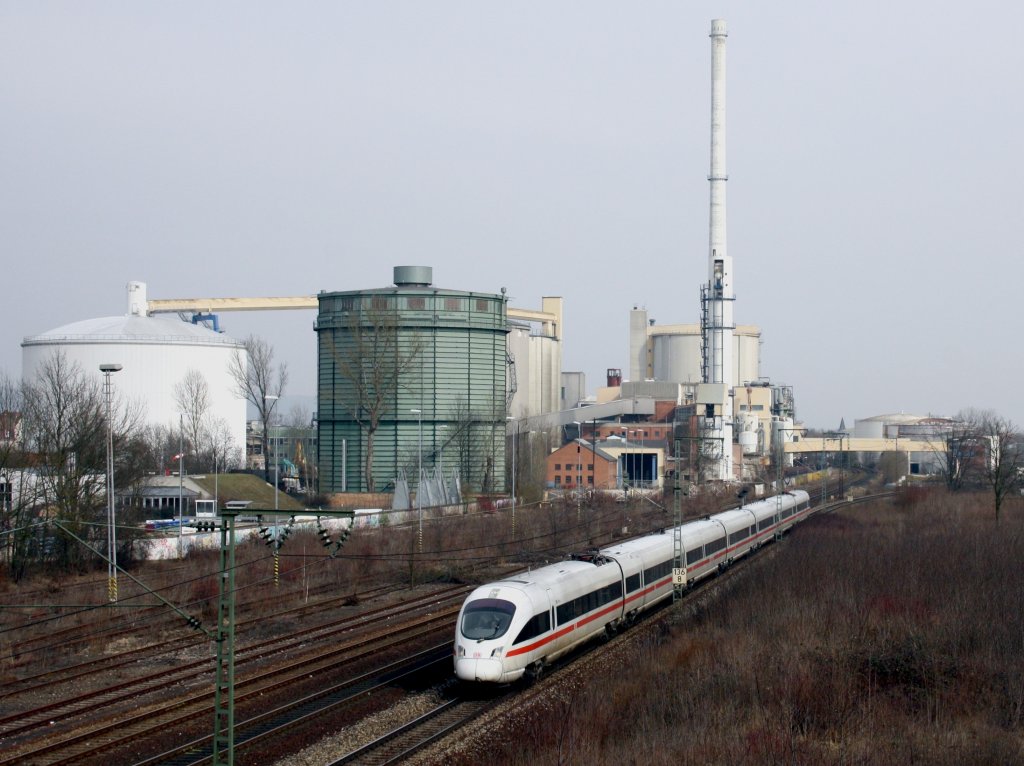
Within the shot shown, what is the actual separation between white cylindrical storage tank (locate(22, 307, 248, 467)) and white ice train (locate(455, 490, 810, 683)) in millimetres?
63519

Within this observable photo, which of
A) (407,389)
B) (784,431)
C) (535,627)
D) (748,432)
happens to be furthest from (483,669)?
(784,431)

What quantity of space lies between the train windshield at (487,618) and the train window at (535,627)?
396 millimetres

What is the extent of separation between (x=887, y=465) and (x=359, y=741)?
115 metres

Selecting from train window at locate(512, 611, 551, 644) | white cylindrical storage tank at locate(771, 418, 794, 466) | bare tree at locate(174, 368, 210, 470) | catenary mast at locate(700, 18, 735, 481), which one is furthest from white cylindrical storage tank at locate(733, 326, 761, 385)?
train window at locate(512, 611, 551, 644)

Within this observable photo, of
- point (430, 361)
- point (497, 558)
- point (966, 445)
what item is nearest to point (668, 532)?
point (497, 558)

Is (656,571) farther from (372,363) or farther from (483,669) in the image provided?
(372,363)

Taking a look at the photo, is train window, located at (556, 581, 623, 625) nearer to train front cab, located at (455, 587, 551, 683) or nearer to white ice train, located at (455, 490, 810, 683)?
white ice train, located at (455, 490, 810, 683)

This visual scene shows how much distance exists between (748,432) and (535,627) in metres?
99.2

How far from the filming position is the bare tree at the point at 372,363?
6981 cm

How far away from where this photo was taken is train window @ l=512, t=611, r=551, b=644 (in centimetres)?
2222

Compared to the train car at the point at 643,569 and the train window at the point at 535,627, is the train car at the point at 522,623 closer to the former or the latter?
the train window at the point at 535,627

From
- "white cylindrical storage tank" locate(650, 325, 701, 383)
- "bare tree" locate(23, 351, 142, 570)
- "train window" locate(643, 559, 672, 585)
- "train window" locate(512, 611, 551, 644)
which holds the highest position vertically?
"white cylindrical storage tank" locate(650, 325, 701, 383)

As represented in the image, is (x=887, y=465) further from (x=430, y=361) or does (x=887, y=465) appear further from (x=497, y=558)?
(x=497, y=558)

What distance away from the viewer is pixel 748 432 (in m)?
119
